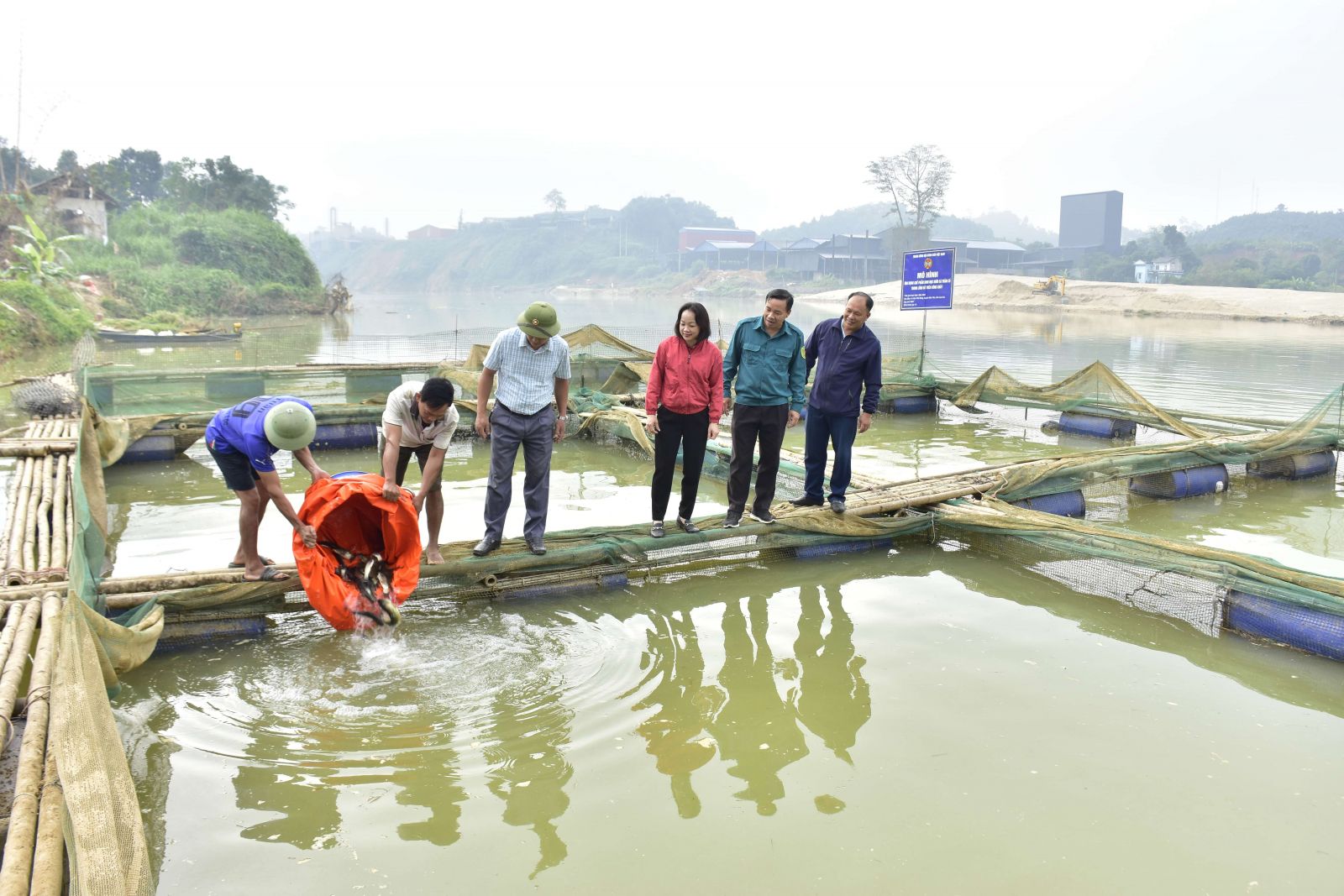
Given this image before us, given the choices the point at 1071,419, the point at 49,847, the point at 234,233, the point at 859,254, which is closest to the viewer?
the point at 49,847

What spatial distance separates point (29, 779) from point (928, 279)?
1156 cm

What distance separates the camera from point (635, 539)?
5.20 meters

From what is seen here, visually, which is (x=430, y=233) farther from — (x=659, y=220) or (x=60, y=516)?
(x=60, y=516)

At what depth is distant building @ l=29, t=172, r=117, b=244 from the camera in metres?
35.4

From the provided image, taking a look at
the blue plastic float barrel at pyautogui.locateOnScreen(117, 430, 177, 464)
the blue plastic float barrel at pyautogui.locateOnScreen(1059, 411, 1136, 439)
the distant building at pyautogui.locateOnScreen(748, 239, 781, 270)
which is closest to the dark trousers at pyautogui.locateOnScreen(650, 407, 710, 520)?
the blue plastic float barrel at pyautogui.locateOnScreen(117, 430, 177, 464)

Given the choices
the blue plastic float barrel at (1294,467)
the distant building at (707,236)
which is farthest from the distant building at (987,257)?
→ the blue plastic float barrel at (1294,467)

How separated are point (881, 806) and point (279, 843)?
1.91 meters

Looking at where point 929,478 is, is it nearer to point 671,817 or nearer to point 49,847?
point 671,817

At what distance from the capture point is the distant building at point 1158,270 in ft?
187

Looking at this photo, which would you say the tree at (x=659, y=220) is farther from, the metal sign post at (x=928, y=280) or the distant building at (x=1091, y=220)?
the metal sign post at (x=928, y=280)

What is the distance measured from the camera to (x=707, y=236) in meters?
104

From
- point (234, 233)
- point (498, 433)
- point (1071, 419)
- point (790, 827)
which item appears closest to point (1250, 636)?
point (790, 827)

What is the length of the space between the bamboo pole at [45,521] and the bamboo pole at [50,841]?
2517 mm

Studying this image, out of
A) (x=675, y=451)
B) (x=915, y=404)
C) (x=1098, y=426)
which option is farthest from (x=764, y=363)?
(x=915, y=404)
